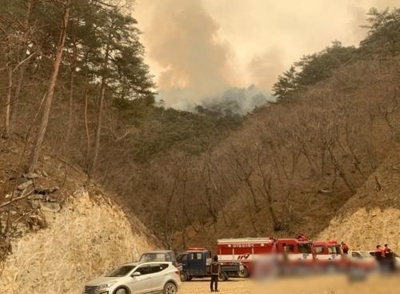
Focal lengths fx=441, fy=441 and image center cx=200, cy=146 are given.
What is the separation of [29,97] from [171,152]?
32071mm

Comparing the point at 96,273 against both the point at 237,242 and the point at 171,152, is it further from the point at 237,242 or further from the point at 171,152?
the point at 171,152

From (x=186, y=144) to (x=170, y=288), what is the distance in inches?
2052

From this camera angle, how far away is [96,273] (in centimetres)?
2150

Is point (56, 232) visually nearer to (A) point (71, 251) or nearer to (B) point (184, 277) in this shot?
(A) point (71, 251)

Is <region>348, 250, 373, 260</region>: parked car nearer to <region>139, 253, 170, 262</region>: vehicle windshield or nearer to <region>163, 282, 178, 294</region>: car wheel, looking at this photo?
<region>163, 282, 178, 294</region>: car wheel

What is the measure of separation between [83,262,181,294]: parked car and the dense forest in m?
10.8

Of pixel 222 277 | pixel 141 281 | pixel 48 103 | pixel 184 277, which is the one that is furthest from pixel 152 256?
pixel 48 103

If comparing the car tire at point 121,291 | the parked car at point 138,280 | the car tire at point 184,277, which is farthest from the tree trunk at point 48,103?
the car tire at point 184,277

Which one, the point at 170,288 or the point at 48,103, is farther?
the point at 48,103

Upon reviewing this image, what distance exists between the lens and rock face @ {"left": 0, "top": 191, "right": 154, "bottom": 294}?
1736cm

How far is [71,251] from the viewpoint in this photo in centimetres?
2022

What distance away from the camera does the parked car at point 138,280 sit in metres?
18.1

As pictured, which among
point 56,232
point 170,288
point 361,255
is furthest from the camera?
point 170,288

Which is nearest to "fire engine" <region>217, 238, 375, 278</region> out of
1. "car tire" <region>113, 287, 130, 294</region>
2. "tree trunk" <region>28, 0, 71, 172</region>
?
"car tire" <region>113, 287, 130, 294</region>
